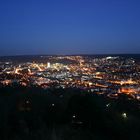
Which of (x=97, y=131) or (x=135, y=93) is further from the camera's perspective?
(x=135, y=93)

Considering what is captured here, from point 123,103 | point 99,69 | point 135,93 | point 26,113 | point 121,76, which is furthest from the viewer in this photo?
point 99,69

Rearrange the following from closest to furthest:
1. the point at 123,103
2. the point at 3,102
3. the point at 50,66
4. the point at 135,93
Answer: the point at 3,102 < the point at 123,103 < the point at 135,93 < the point at 50,66

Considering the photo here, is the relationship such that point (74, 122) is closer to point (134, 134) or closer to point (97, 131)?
point (97, 131)

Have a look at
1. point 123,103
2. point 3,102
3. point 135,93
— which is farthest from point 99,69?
point 3,102

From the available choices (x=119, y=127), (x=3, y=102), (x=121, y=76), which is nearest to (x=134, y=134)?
(x=119, y=127)

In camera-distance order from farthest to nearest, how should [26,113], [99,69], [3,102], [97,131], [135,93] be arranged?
[99,69]
[135,93]
[3,102]
[26,113]
[97,131]

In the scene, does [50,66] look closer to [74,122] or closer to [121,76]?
[121,76]

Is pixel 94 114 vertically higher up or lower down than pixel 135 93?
higher up

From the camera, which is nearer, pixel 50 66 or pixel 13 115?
pixel 13 115

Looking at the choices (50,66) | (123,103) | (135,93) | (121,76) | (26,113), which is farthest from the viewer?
(50,66)
